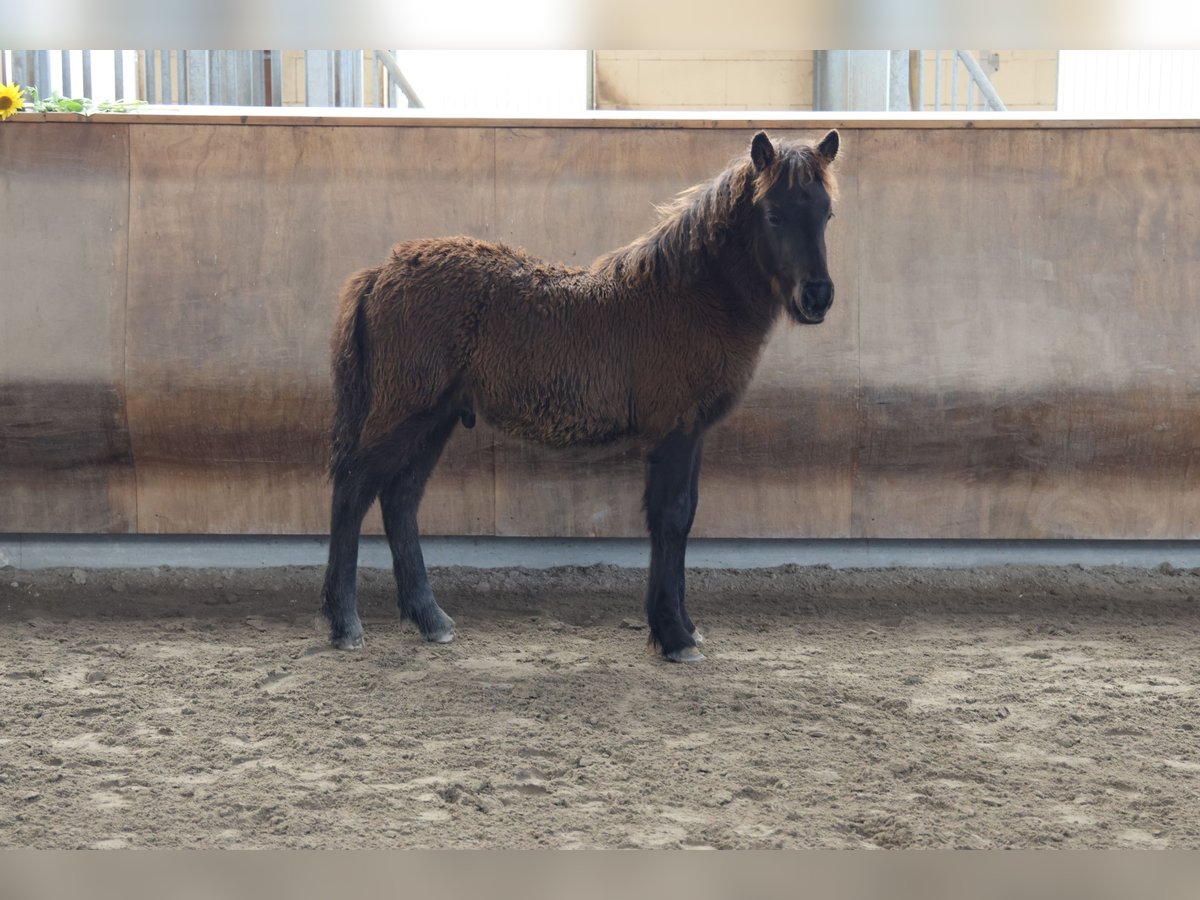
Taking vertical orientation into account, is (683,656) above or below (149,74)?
below

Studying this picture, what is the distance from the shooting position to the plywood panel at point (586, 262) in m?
5.62

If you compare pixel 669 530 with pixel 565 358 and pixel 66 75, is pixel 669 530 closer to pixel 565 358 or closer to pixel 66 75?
pixel 565 358

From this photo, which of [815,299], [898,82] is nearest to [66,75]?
[815,299]

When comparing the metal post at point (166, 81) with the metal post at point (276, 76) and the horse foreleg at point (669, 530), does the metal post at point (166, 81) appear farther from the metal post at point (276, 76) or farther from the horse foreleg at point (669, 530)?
the horse foreleg at point (669, 530)

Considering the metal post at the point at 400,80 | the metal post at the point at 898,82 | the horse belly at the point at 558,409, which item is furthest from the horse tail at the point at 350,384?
the metal post at the point at 898,82

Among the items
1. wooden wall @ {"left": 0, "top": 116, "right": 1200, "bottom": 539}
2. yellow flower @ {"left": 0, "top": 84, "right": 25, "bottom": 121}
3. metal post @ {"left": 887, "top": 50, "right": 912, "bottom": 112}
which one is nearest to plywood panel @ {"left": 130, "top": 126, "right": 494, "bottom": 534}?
wooden wall @ {"left": 0, "top": 116, "right": 1200, "bottom": 539}

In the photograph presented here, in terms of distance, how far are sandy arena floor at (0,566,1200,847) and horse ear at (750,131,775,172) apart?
189 centimetres

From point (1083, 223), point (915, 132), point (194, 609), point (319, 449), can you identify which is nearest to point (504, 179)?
point (319, 449)

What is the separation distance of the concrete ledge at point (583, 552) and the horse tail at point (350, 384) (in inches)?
44.1

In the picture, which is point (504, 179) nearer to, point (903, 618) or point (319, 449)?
point (319, 449)

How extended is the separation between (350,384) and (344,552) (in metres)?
0.68

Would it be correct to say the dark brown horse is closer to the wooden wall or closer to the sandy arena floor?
the sandy arena floor

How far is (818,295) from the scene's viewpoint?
13.1 ft

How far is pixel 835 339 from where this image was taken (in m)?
5.66
